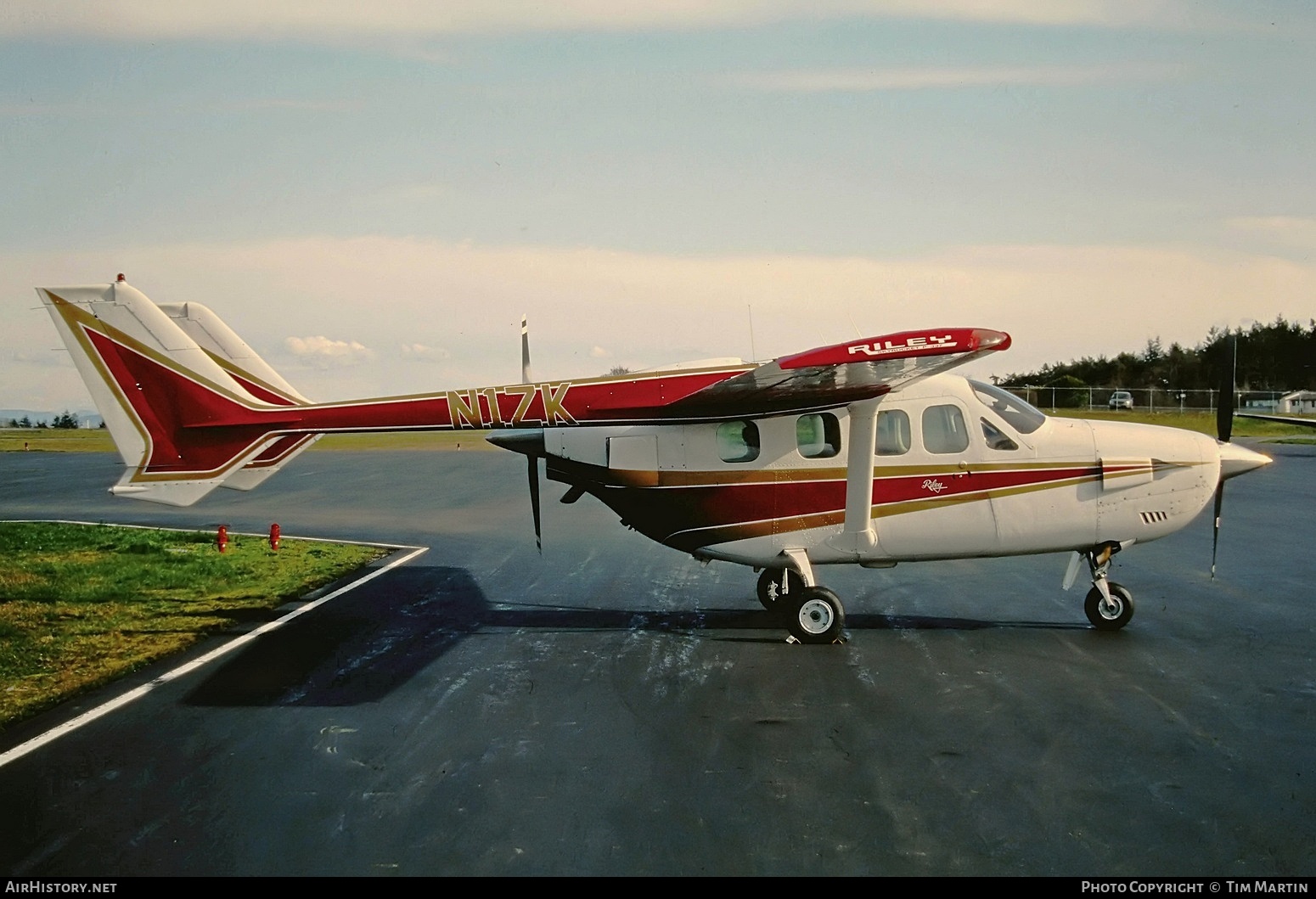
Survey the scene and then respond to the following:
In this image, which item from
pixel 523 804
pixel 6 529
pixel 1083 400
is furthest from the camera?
pixel 1083 400

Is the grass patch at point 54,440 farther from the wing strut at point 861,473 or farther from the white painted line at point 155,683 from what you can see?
the wing strut at point 861,473

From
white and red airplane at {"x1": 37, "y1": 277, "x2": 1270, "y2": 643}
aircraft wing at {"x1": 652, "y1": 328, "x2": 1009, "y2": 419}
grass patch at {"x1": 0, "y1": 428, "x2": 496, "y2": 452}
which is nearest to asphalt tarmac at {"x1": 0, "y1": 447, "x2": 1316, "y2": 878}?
white and red airplane at {"x1": 37, "y1": 277, "x2": 1270, "y2": 643}

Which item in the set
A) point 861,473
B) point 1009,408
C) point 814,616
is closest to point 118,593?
point 814,616

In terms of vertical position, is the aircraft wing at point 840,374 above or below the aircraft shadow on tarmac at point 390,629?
above

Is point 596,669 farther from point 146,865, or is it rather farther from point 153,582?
point 153,582

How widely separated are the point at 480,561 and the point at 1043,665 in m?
11.0

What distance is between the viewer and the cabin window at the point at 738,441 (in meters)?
12.0

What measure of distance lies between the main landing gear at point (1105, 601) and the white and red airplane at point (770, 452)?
2 cm

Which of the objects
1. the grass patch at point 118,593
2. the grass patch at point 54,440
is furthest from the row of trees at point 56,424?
the grass patch at point 118,593

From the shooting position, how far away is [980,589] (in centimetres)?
1451

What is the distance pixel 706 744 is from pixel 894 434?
17.4 ft

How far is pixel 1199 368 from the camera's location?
7531 cm

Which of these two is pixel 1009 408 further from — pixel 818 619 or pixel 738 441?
pixel 818 619
